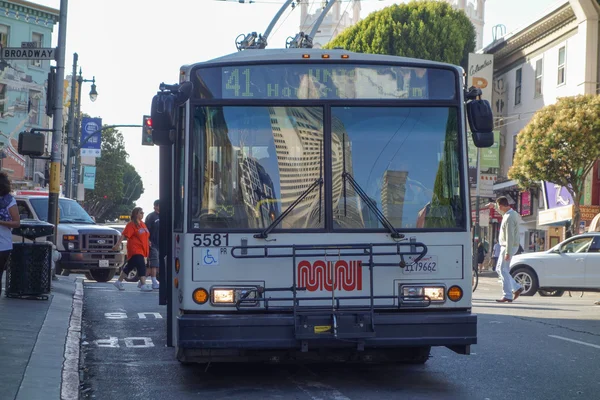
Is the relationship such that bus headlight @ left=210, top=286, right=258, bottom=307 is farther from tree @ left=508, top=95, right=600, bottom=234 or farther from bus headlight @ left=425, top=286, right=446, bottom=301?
tree @ left=508, top=95, right=600, bottom=234

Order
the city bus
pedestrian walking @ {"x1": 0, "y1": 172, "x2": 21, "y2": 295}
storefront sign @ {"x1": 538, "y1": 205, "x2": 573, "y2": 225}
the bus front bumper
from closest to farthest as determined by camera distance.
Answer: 1. the bus front bumper
2. the city bus
3. pedestrian walking @ {"x1": 0, "y1": 172, "x2": 21, "y2": 295}
4. storefront sign @ {"x1": 538, "y1": 205, "x2": 573, "y2": 225}

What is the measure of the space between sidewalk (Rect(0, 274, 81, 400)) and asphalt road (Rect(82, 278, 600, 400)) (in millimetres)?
286

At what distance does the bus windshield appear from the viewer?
8570 mm

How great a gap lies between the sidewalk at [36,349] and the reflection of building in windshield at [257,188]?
213cm

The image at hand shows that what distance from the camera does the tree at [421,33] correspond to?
53.3m

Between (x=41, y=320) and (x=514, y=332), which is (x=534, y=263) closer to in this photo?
(x=514, y=332)

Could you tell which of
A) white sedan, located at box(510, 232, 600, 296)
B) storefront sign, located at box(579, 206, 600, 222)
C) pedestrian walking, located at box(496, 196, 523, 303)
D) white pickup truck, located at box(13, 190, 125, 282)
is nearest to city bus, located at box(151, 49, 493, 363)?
pedestrian walking, located at box(496, 196, 523, 303)

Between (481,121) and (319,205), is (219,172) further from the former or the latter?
(481,121)

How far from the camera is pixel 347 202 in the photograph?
8.62m

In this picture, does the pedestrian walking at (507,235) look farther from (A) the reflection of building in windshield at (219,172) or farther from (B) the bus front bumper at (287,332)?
(A) the reflection of building in windshield at (219,172)

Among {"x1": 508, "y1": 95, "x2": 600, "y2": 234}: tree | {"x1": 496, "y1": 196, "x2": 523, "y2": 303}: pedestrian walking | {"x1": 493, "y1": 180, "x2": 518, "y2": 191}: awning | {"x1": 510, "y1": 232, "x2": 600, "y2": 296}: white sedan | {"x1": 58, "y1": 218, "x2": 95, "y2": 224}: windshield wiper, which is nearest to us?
{"x1": 496, "y1": 196, "x2": 523, "y2": 303}: pedestrian walking

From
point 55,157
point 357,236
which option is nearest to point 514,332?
point 357,236

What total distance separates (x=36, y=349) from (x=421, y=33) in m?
44.8

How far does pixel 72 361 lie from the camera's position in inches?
397
